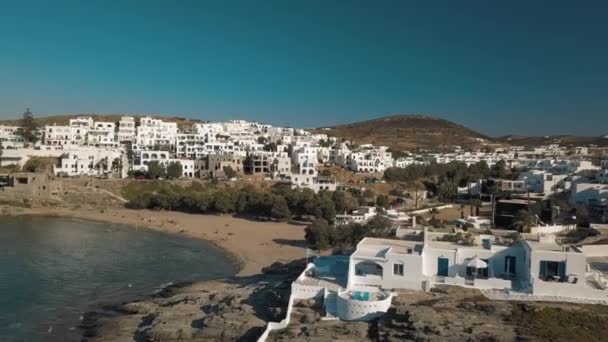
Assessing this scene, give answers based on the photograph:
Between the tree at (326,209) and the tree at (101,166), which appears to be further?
the tree at (101,166)

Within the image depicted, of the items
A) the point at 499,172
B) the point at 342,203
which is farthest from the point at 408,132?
the point at 342,203

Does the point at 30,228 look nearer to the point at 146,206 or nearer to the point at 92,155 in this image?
the point at 146,206

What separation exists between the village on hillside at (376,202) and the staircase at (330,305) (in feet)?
0.17

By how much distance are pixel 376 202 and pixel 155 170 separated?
26.6 metres

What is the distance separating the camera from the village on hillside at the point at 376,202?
2066 cm

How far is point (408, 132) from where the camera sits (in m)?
160

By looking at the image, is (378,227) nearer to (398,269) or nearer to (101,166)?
(398,269)

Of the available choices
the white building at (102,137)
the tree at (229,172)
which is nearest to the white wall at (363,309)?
the tree at (229,172)

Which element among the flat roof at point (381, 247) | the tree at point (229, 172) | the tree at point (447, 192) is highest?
the tree at point (229, 172)

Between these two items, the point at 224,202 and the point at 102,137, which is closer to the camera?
the point at 224,202

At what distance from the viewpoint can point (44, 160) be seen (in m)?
65.2

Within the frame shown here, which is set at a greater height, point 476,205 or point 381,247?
point 476,205

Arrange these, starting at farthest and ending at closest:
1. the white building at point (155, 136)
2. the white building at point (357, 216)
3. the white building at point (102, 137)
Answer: the white building at point (155, 136)
the white building at point (102, 137)
the white building at point (357, 216)

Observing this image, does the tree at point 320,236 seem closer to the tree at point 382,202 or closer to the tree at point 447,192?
the tree at point 382,202
